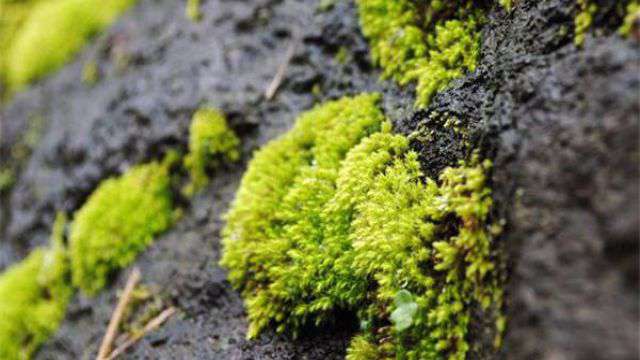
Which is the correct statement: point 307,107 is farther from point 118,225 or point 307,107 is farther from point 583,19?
point 583,19

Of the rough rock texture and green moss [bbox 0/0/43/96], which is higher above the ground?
green moss [bbox 0/0/43/96]

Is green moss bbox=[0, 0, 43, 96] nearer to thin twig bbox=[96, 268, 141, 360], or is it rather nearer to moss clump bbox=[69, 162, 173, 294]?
moss clump bbox=[69, 162, 173, 294]

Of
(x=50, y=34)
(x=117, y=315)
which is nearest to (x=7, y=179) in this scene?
(x=50, y=34)

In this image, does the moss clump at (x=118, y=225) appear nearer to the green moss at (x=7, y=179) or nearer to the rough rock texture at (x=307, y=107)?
the rough rock texture at (x=307, y=107)

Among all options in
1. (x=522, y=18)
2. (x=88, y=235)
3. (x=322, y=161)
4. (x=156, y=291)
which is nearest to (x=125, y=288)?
(x=156, y=291)

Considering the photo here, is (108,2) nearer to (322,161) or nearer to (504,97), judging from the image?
(322,161)

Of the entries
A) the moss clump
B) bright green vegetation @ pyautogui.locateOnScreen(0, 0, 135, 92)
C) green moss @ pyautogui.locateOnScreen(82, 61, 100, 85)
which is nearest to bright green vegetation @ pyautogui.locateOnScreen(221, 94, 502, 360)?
the moss clump
